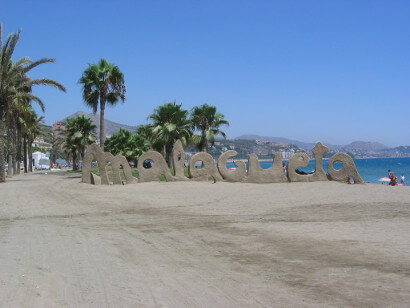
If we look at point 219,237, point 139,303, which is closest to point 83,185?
point 219,237

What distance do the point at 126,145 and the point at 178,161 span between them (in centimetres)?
1934

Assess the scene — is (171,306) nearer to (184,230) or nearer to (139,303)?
(139,303)

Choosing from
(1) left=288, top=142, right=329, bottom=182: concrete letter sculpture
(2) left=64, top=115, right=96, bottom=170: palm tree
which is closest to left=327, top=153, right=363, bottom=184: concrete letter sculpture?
(1) left=288, top=142, right=329, bottom=182: concrete letter sculpture

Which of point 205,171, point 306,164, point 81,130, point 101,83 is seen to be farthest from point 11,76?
point 81,130

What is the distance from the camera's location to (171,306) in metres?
5.64

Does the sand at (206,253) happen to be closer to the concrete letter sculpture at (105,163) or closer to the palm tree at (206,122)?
the concrete letter sculpture at (105,163)

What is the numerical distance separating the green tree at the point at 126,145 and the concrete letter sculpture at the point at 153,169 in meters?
18.1

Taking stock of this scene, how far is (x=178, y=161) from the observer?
24.1 metres

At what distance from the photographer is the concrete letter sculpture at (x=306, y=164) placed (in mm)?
23125

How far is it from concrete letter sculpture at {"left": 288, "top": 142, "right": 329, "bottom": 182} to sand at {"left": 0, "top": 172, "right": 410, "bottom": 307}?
5.80 metres

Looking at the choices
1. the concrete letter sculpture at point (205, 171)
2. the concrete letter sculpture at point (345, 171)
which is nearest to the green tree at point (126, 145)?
the concrete letter sculpture at point (205, 171)

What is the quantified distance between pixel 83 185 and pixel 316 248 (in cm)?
1651

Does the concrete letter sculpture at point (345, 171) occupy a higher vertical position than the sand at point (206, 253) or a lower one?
higher

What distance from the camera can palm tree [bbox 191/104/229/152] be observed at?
41.5m
